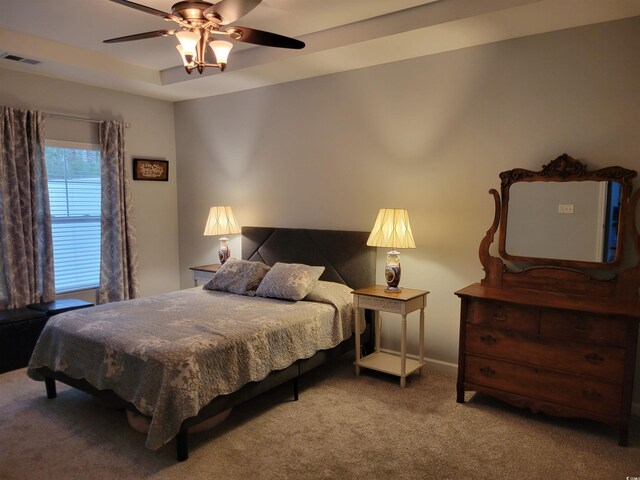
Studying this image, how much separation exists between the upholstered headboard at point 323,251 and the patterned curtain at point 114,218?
136 cm

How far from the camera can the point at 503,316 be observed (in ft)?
9.76

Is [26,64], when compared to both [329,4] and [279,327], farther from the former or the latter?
[279,327]

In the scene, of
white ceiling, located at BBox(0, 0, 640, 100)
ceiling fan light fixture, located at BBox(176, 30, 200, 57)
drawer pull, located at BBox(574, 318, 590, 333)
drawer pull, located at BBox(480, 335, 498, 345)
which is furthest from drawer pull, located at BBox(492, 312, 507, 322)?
ceiling fan light fixture, located at BBox(176, 30, 200, 57)

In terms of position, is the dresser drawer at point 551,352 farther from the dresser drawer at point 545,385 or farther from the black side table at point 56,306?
the black side table at point 56,306

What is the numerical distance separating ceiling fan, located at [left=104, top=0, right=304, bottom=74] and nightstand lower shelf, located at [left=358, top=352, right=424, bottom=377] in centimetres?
240

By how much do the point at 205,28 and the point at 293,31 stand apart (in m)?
1.28

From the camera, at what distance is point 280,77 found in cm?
439

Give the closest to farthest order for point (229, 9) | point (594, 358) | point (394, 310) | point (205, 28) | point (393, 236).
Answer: point (229, 9) < point (205, 28) < point (594, 358) < point (394, 310) < point (393, 236)

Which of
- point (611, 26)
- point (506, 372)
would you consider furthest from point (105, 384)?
point (611, 26)

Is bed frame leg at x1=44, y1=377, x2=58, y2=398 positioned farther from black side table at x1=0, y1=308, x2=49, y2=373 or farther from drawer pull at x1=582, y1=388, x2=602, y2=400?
drawer pull at x1=582, y1=388, x2=602, y2=400

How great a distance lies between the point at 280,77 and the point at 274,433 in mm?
3167

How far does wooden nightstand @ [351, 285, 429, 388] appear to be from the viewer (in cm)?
343

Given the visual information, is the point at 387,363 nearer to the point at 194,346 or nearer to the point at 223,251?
the point at 194,346

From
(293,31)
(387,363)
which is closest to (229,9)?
(293,31)
